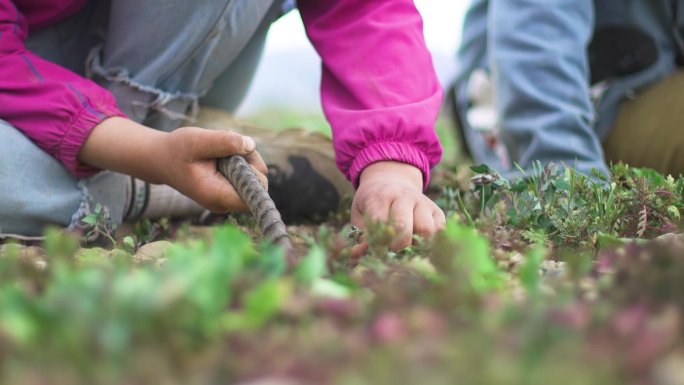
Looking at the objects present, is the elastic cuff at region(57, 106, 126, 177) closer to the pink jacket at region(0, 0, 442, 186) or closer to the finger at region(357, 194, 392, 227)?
the pink jacket at region(0, 0, 442, 186)

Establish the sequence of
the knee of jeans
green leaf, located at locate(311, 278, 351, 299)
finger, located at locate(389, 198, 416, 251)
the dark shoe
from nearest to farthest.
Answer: green leaf, located at locate(311, 278, 351, 299) → finger, located at locate(389, 198, 416, 251) → the knee of jeans → the dark shoe

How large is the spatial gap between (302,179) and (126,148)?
601 millimetres

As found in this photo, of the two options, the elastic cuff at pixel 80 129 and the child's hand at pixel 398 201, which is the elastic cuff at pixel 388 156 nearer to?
the child's hand at pixel 398 201

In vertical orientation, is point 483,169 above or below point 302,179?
above

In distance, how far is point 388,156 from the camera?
4.96 ft

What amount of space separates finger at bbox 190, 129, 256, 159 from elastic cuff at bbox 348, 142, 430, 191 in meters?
0.31

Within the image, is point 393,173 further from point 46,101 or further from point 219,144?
point 46,101

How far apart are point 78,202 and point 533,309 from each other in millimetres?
1227

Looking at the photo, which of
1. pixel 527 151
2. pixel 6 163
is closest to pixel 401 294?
pixel 6 163

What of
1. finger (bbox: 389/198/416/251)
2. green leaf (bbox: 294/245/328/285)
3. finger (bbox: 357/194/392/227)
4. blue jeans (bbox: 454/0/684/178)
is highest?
green leaf (bbox: 294/245/328/285)

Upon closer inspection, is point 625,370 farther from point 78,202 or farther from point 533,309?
point 78,202

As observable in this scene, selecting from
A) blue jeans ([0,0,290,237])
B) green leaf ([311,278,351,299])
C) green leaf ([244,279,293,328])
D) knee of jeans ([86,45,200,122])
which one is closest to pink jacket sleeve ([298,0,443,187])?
blue jeans ([0,0,290,237])

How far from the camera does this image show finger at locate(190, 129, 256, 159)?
1264 millimetres

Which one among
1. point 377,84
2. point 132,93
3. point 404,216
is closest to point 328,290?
point 404,216
